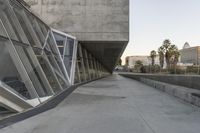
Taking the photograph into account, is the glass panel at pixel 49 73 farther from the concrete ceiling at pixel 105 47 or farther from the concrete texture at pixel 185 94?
the concrete ceiling at pixel 105 47

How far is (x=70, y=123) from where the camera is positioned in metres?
7.79

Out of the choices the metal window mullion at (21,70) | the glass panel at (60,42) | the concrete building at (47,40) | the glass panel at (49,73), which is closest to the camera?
the concrete building at (47,40)

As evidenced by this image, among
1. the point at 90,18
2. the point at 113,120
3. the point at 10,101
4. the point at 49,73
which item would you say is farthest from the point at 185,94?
the point at 90,18

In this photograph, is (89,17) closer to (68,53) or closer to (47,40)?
(68,53)

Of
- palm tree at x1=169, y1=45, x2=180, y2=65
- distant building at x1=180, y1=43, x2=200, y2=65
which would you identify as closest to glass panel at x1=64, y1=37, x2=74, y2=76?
palm tree at x1=169, y1=45, x2=180, y2=65

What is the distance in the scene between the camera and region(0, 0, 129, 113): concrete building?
1001 centimetres

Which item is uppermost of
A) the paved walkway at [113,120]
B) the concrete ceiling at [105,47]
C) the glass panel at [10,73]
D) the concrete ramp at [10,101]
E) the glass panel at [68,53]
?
the concrete ceiling at [105,47]

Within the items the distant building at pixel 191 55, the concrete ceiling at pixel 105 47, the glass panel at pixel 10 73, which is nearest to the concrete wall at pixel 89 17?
the concrete ceiling at pixel 105 47

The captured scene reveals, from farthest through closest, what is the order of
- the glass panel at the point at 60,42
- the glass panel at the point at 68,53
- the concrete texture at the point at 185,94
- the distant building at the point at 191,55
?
1. the distant building at the point at 191,55
2. the glass panel at the point at 68,53
3. the glass panel at the point at 60,42
4. the concrete texture at the point at 185,94

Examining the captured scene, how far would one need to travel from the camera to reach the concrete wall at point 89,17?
78.1ft

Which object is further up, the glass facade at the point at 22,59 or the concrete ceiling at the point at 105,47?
the concrete ceiling at the point at 105,47

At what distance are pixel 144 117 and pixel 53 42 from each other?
39.3 feet

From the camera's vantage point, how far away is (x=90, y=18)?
24094 millimetres

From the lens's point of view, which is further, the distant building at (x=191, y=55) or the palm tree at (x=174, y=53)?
the distant building at (x=191, y=55)
